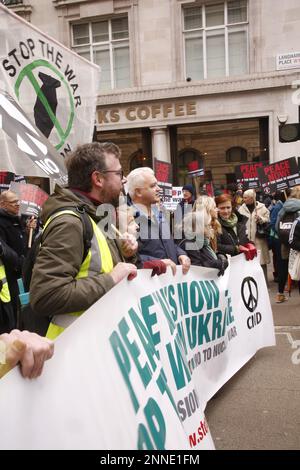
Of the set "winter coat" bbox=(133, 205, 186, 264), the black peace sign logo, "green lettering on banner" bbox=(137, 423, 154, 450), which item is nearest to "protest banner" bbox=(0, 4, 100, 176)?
"winter coat" bbox=(133, 205, 186, 264)

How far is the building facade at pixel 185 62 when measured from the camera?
16.3 m

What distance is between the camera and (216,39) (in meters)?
17.4

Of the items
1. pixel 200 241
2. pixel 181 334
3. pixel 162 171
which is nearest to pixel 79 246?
pixel 181 334

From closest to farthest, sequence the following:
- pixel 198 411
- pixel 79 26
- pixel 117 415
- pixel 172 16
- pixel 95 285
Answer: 1. pixel 117 415
2. pixel 95 285
3. pixel 198 411
4. pixel 172 16
5. pixel 79 26

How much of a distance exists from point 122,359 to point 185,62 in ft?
55.9

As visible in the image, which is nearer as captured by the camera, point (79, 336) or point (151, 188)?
point (79, 336)

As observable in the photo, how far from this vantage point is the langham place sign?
17.4m

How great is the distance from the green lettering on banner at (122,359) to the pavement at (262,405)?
158 centimetres

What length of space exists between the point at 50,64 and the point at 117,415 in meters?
2.58

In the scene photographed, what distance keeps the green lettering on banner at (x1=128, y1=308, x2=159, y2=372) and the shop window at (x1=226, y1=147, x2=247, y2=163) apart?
20.5m

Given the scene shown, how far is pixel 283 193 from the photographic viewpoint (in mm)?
9648

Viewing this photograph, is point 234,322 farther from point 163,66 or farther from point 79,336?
point 163,66

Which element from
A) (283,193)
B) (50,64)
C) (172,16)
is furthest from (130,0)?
(50,64)

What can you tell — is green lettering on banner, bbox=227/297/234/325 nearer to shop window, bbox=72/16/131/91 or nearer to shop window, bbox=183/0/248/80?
shop window, bbox=183/0/248/80
